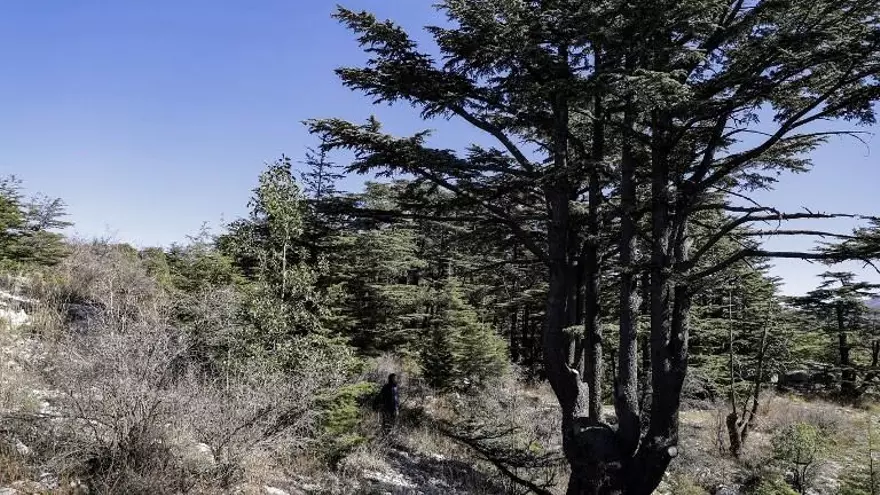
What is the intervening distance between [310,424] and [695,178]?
7.84m

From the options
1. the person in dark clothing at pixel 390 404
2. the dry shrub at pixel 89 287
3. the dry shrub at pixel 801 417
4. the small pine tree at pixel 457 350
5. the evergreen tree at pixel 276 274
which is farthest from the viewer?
the dry shrub at pixel 801 417

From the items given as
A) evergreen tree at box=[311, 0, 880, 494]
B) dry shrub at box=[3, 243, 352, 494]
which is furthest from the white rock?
evergreen tree at box=[311, 0, 880, 494]

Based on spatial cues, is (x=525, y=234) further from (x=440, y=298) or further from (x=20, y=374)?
(x=20, y=374)

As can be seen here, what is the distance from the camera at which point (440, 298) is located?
59.7 feet

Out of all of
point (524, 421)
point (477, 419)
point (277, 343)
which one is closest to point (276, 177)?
point (277, 343)

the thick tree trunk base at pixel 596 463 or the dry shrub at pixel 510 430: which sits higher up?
the thick tree trunk base at pixel 596 463

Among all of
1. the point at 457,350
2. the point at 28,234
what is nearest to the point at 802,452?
the point at 457,350

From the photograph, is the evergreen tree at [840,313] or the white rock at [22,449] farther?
the evergreen tree at [840,313]

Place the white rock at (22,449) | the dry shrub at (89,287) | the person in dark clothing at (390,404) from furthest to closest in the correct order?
the person in dark clothing at (390,404), the dry shrub at (89,287), the white rock at (22,449)

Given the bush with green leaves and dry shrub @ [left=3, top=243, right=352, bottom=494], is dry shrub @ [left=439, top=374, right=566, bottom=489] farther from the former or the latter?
the bush with green leaves

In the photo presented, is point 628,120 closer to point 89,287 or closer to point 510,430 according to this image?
point 510,430

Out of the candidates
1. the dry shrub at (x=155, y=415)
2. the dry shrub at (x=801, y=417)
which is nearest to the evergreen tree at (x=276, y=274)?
the dry shrub at (x=155, y=415)

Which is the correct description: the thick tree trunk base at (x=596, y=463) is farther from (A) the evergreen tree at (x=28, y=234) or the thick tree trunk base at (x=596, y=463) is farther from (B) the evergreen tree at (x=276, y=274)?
(A) the evergreen tree at (x=28, y=234)

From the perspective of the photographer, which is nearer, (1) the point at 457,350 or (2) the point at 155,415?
(2) the point at 155,415
